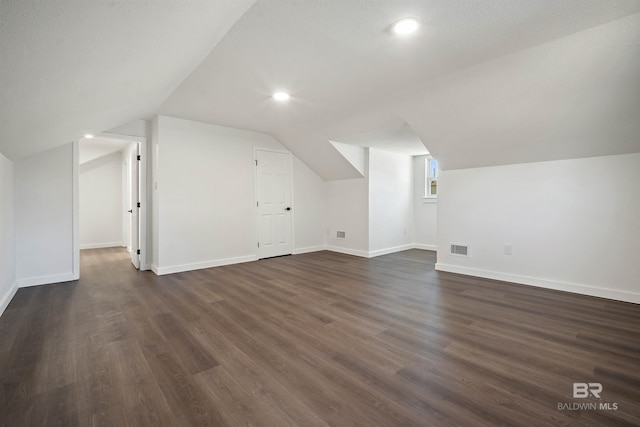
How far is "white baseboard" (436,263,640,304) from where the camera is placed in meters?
3.02

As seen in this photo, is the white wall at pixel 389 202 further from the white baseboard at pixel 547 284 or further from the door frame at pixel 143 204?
the door frame at pixel 143 204

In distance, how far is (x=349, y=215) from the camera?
594 centimetres

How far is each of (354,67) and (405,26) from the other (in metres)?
0.69

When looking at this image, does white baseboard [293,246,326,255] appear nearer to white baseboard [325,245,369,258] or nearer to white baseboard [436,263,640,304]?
white baseboard [325,245,369,258]

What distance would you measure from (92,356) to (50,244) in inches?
107

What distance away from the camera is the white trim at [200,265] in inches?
168

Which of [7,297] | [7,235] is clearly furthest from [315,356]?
[7,235]

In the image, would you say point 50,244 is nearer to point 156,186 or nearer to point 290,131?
point 156,186

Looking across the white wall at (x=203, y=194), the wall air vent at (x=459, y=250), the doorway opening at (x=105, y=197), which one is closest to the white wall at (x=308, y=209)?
the white wall at (x=203, y=194)

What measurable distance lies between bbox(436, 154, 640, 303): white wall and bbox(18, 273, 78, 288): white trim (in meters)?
5.33

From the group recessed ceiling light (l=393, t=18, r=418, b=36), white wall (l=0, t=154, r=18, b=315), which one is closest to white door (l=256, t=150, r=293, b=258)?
white wall (l=0, t=154, r=18, b=315)

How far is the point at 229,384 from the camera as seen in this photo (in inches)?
66.7

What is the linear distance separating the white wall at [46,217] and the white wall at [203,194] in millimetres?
1038

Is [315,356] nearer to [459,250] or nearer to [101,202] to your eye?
[459,250]
